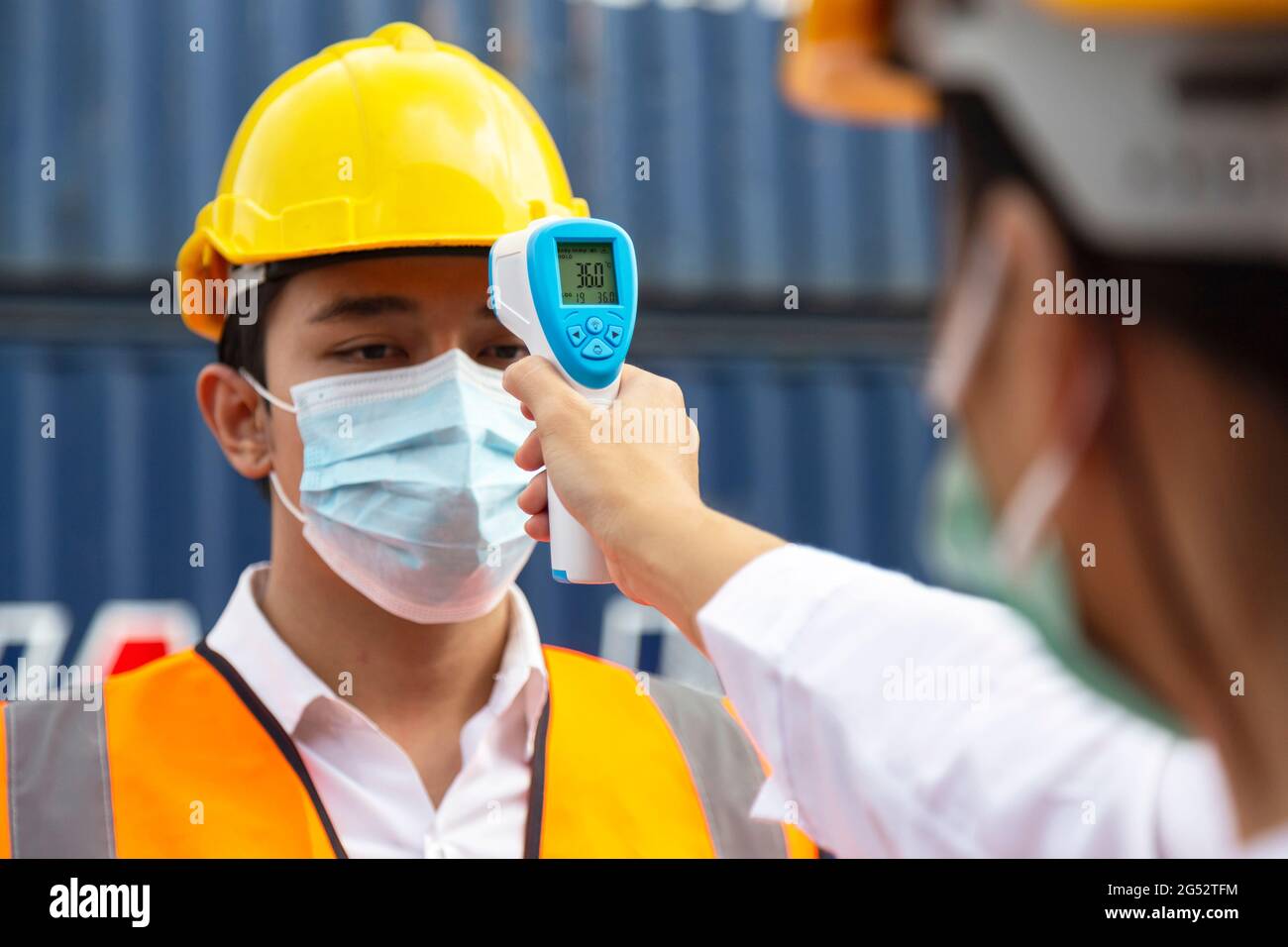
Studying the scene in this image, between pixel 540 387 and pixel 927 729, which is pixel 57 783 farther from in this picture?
pixel 927 729

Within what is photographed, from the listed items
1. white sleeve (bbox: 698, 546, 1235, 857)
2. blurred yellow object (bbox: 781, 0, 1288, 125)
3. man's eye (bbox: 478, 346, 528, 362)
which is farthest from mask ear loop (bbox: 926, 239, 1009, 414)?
man's eye (bbox: 478, 346, 528, 362)

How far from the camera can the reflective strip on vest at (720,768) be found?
77.8 inches

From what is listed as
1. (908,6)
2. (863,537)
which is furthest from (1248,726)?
(863,537)

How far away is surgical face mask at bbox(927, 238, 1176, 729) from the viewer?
85 centimetres

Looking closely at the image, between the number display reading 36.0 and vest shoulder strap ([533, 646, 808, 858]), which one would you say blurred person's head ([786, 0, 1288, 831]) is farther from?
vest shoulder strap ([533, 646, 808, 858])

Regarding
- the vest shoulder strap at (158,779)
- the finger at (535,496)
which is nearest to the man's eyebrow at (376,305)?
the finger at (535,496)

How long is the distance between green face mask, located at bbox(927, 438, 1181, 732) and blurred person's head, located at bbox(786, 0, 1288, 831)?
0.16 feet

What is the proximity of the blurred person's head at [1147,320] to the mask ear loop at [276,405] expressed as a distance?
4.58 ft

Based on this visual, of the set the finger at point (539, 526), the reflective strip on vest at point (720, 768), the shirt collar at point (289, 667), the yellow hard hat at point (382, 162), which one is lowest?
the reflective strip on vest at point (720, 768)

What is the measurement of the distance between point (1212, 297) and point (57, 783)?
1636mm

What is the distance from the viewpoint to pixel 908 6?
2.99 feet

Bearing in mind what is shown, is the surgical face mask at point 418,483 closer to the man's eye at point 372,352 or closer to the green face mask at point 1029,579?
the man's eye at point 372,352

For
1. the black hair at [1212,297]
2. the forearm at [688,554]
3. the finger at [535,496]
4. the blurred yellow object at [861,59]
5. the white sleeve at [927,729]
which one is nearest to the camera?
the black hair at [1212,297]

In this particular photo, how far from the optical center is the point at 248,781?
6.24ft
